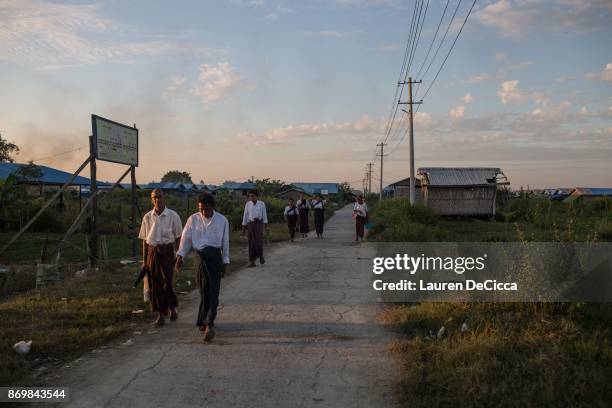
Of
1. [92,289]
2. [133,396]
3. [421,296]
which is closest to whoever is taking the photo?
[133,396]

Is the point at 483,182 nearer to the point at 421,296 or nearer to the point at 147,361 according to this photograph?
the point at 421,296

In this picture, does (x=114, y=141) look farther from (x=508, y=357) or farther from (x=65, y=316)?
(x=508, y=357)

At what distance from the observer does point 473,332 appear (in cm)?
A: 534

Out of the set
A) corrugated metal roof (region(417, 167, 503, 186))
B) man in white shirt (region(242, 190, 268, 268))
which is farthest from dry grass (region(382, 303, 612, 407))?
corrugated metal roof (region(417, 167, 503, 186))

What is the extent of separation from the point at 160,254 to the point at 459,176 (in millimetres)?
28022

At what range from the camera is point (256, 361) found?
5199 mm

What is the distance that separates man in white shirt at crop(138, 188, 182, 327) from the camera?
6.66 metres

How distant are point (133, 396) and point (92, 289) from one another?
4877 millimetres

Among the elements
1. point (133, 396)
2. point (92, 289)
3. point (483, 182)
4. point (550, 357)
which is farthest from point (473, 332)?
point (483, 182)

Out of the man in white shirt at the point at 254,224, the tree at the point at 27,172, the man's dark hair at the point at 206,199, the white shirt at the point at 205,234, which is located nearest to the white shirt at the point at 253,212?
the man in white shirt at the point at 254,224

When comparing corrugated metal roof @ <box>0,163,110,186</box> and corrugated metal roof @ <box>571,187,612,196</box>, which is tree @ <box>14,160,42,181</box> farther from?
corrugated metal roof @ <box>571,187,612,196</box>

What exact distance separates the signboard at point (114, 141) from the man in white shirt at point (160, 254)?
5982 mm

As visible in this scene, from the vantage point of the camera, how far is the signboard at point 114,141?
39.5 feet

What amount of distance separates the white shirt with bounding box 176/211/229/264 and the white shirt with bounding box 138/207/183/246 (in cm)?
44
